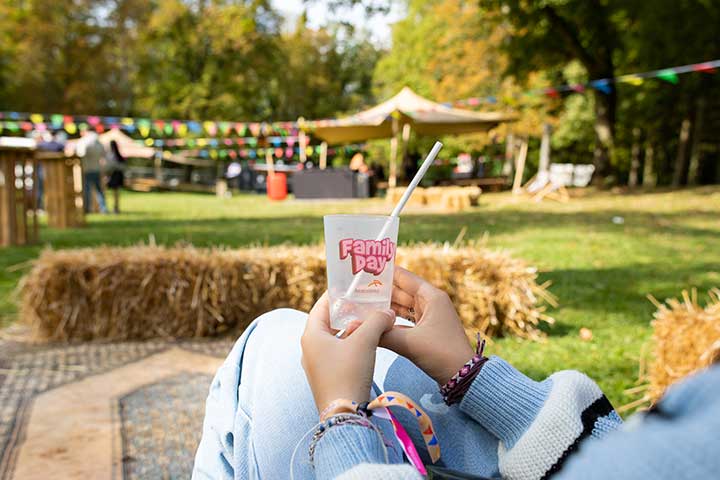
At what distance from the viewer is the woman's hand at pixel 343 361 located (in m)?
0.94

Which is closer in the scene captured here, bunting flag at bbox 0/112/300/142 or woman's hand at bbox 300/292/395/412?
woman's hand at bbox 300/292/395/412

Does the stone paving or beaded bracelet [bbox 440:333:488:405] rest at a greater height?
beaded bracelet [bbox 440:333:488:405]

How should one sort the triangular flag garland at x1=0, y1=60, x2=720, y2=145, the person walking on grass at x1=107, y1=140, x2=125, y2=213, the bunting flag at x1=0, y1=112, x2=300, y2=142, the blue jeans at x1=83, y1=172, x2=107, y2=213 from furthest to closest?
the bunting flag at x1=0, y1=112, x2=300, y2=142 < the triangular flag garland at x1=0, y1=60, x2=720, y2=145 < the person walking on grass at x1=107, y1=140, x2=125, y2=213 < the blue jeans at x1=83, y1=172, x2=107, y2=213

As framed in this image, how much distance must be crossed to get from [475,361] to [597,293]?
4018 millimetres

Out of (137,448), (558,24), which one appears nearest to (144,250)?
(137,448)

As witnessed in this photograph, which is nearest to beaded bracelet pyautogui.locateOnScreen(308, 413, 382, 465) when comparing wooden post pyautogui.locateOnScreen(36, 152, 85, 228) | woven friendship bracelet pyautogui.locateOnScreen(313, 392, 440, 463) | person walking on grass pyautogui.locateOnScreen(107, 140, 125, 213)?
woven friendship bracelet pyautogui.locateOnScreen(313, 392, 440, 463)

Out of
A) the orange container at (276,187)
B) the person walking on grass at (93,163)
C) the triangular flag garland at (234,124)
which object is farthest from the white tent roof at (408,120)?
the person walking on grass at (93,163)

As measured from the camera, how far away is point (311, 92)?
37.7 meters

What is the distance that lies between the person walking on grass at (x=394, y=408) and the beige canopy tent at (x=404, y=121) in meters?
14.7

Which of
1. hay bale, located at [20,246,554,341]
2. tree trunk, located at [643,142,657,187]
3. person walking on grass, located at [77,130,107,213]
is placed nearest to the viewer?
hay bale, located at [20,246,554,341]

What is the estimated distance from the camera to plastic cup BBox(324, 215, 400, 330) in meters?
1.17

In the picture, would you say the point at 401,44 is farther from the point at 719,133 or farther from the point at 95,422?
the point at 95,422

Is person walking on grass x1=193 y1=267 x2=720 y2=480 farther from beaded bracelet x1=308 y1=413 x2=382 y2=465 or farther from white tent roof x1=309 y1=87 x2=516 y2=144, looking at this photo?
white tent roof x1=309 y1=87 x2=516 y2=144

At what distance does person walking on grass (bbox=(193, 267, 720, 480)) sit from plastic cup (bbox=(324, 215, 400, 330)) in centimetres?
6
